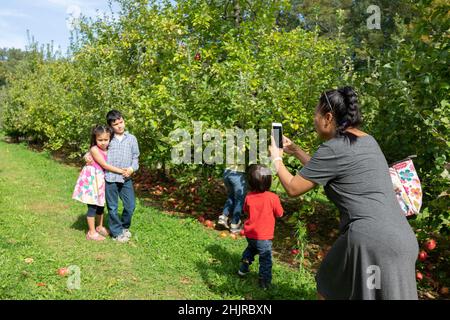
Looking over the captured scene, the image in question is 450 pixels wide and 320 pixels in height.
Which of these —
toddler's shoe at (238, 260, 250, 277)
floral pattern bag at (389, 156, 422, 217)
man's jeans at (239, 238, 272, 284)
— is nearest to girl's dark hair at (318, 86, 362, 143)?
floral pattern bag at (389, 156, 422, 217)

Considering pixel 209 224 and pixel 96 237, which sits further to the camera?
pixel 209 224

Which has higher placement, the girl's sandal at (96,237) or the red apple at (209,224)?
the red apple at (209,224)

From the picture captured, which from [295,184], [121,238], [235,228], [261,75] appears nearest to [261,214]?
[295,184]

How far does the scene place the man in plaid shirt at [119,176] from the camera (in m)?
5.47

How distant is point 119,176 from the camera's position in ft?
18.1

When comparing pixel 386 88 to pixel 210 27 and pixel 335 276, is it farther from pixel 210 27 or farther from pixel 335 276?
pixel 210 27

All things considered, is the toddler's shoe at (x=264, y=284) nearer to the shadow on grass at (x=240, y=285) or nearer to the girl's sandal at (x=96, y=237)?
the shadow on grass at (x=240, y=285)

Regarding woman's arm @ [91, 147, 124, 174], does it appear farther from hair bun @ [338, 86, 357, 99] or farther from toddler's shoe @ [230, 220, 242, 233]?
hair bun @ [338, 86, 357, 99]

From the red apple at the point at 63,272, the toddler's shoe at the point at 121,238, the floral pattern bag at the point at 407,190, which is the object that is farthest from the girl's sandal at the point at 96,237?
the floral pattern bag at the point at 407,190

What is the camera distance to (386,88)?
5121 mm

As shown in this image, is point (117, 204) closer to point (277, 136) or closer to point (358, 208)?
point (277, 136)

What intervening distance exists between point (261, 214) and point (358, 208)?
188 cm

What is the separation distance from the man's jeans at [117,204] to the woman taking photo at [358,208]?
3366 mm
